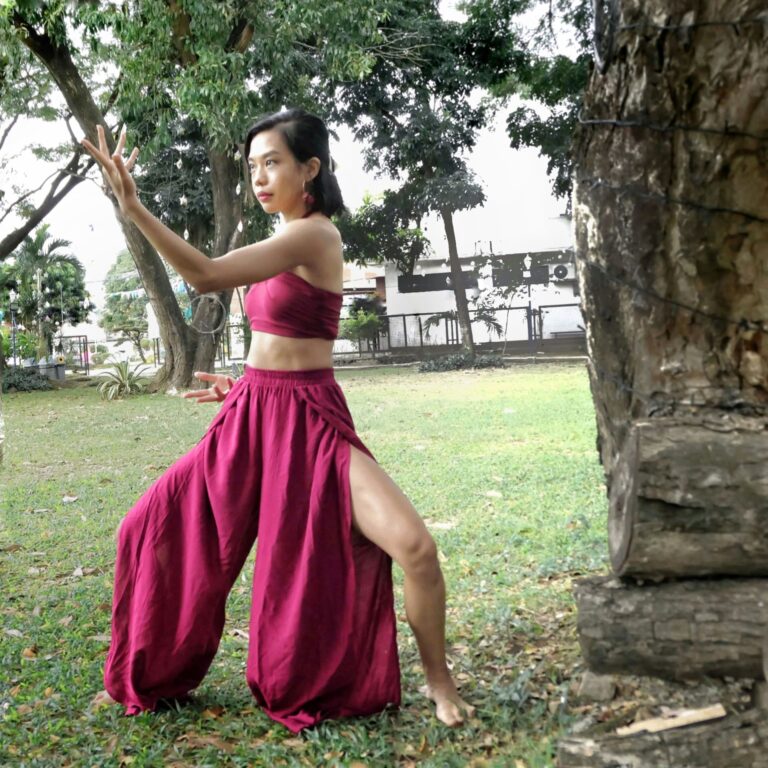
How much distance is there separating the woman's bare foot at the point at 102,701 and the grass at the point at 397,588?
23mm

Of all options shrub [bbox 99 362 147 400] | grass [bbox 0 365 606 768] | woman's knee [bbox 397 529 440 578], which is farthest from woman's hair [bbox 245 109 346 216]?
shrub [bbox 99 362 147 400]

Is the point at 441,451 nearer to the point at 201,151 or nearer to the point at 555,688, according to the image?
the point at 555,688

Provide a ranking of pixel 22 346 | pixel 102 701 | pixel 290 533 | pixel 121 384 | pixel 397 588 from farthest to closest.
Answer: pixel 22 346 → pixel 121 384 → pixel 397 588 → pixel 102 701 → pixel 290 533

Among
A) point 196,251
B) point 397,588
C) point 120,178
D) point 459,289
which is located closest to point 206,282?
point 196,251

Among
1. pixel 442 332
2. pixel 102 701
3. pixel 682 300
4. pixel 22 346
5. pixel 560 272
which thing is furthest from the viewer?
pixel 22 346

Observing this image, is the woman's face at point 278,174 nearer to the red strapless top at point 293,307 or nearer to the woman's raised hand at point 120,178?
the red strapless top at point 293,307

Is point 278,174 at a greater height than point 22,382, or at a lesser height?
greater

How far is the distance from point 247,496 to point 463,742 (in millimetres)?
590

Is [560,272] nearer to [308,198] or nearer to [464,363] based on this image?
[464,363]

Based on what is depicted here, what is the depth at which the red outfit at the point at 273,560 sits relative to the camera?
1.72 meters

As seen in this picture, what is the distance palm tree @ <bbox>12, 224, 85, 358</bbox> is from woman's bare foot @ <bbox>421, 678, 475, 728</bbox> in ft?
33.2

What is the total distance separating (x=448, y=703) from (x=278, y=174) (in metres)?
1.02

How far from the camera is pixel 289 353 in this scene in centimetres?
179

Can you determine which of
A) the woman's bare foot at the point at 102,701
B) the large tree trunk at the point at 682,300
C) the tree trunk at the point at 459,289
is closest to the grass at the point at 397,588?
the woman's bare foot at the point at 102,701
